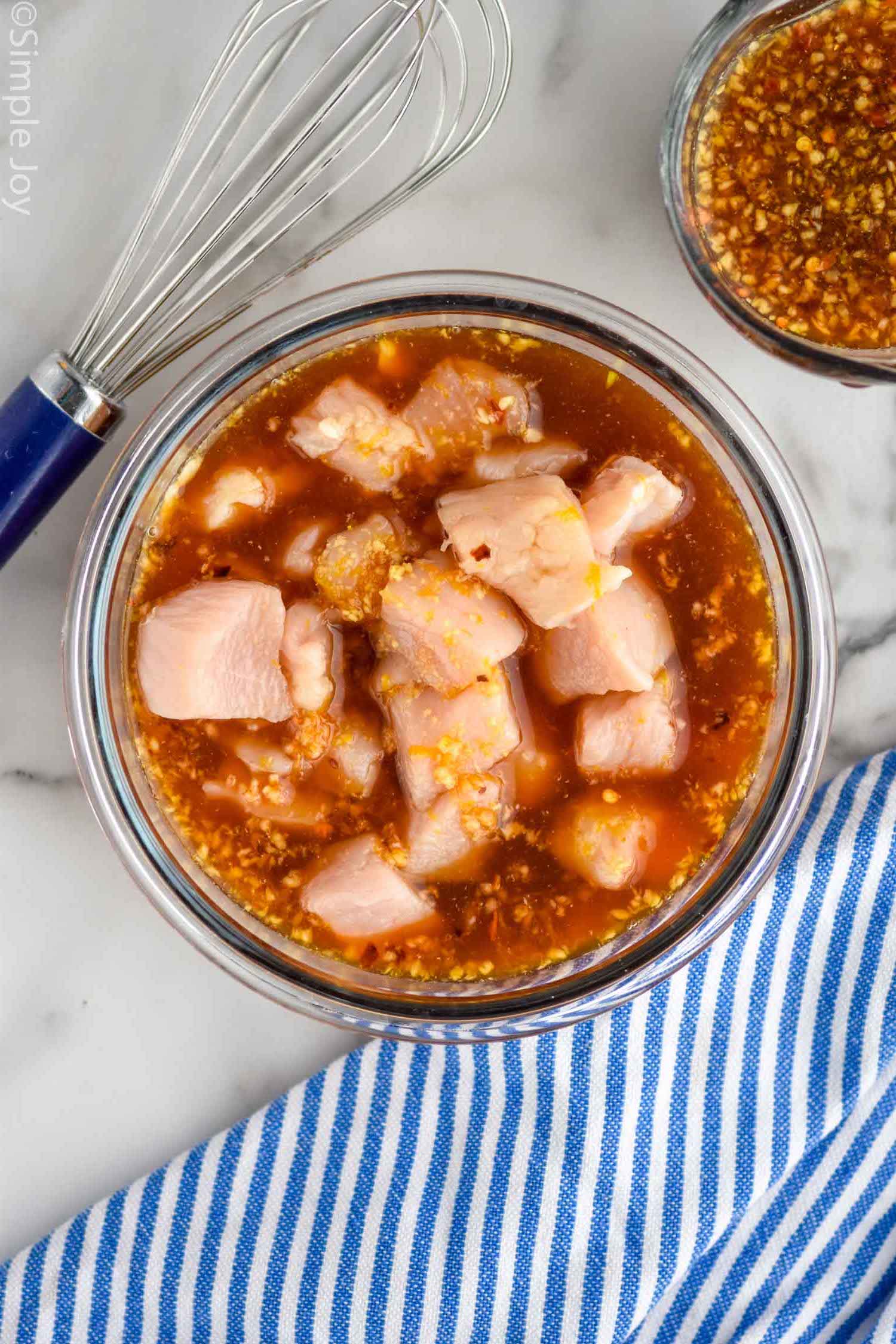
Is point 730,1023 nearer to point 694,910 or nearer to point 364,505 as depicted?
point 694,910

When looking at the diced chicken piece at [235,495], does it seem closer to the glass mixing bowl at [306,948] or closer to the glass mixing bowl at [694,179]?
the glass mixing bowl at [306,948]

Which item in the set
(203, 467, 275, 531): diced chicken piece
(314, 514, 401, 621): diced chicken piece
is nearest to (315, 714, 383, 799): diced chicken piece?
(314, 514, 401, 621): diced chicken piece

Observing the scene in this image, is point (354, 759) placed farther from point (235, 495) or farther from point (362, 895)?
point (235, 495)

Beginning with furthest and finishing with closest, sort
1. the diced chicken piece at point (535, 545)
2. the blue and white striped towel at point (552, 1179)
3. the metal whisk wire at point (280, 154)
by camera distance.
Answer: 1. the blue and white striped towel at point (552, 1179)
2. the metal whisk wire at point (280, 154)
3. the diced chicken piece at point (535, 545)

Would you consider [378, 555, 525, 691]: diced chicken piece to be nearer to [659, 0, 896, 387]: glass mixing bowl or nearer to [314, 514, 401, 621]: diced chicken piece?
[314, 514, 401, 621]: diced chicken piece

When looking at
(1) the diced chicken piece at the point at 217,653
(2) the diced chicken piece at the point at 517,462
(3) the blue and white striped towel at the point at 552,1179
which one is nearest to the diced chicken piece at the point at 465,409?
(2) the diced chicken piece at the point at 517,462

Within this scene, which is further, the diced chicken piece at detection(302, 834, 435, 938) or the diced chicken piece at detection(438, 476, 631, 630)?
the diced chicken piece at detection(302, 834, 435, 938)

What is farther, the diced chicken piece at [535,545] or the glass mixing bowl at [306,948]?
the glass mixing bowl at [306,948]
